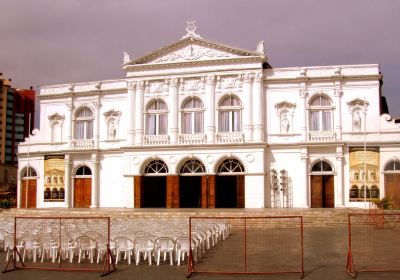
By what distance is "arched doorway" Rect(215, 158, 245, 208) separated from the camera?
35562 millimetres

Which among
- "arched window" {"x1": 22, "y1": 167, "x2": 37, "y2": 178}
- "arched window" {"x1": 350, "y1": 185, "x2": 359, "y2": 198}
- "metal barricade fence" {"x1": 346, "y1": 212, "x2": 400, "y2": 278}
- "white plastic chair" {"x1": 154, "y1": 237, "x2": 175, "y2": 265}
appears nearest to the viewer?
"metal barricade fence" {"x1": 346, "y1": 212, "x2": 400, "y2": 278}

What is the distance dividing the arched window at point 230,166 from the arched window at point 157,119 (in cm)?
491

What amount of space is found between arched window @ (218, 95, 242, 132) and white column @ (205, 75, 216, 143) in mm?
623

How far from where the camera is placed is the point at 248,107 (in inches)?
1410

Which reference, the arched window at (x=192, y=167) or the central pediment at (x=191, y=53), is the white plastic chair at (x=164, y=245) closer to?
the arched window at (x=192, y=167)

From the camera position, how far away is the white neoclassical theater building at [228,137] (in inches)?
1361

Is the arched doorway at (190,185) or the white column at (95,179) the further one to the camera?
the white column at (95,179)

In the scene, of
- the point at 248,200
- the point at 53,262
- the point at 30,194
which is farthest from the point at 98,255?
the point at 30,194

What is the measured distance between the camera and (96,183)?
128 ft

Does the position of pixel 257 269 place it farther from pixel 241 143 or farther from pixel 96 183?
pixel 96 183

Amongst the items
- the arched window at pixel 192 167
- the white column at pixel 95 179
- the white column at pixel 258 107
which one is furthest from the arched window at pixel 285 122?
the white column at pixel 95 179

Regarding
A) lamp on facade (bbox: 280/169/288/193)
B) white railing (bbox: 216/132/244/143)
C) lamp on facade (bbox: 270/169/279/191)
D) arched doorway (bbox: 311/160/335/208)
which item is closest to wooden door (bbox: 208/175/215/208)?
white railing (bbox: 216/132/244/143)

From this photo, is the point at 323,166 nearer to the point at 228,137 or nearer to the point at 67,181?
the point at 228,137

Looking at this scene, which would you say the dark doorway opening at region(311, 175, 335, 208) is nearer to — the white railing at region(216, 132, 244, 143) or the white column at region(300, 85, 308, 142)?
the white column at region(300, 85, 308, 142)
